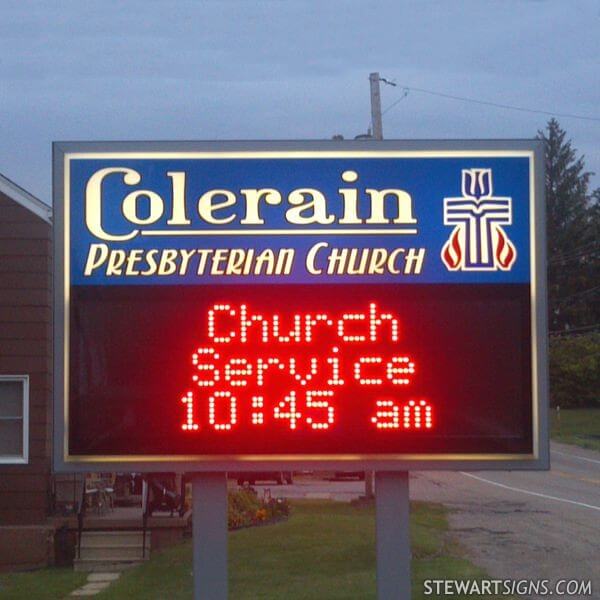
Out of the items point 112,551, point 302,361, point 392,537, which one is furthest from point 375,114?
point 302,361

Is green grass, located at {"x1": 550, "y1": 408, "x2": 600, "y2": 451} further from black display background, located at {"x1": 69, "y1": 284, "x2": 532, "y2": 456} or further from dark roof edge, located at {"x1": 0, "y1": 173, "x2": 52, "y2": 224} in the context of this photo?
black display background, located at {"x1": 69, "y1": 284, "x2": 532, "y2": 456}

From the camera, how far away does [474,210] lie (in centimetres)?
814

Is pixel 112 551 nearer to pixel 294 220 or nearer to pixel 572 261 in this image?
pixel 294 220

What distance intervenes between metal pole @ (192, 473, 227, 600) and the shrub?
60.3m

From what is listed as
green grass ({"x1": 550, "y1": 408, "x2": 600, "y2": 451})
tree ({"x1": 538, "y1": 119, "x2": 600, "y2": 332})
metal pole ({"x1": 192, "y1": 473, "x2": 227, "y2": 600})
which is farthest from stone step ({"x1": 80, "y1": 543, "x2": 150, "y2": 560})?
tree ({"x1": 538, "y1": 119, "x2": 600, "y2": 332})

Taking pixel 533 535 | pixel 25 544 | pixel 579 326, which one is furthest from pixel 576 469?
pixel 579 326

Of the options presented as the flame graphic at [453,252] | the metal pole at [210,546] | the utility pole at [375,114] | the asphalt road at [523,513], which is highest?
the utility pole at [375,114]

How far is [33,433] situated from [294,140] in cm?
Result: 1042

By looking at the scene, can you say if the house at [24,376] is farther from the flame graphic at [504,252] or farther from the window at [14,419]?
the flame graphic at [504,252]

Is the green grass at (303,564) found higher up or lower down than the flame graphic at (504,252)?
lower down

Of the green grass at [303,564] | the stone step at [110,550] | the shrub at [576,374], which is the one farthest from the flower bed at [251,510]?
the shrub at [576,374]

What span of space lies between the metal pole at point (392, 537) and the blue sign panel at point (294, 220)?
1.44 metres

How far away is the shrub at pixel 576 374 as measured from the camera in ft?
222

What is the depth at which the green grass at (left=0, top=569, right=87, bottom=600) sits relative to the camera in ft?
49.0
